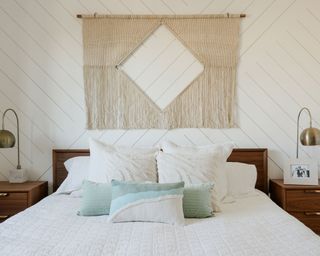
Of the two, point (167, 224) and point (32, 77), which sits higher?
point (32, 77)

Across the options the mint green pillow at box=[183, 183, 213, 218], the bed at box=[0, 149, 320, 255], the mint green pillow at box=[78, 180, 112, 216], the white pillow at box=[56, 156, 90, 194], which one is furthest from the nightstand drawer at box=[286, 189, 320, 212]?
the white pillow at box=[56, 156, 90, 194]

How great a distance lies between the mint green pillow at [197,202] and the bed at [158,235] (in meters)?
0.06

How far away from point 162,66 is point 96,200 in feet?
4.62

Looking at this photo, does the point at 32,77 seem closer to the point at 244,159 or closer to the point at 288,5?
the point at 244,159

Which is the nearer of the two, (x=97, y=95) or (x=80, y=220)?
(x=80, y=220)

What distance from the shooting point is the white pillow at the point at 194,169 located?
249cm

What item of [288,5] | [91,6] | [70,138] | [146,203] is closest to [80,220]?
[146,203]

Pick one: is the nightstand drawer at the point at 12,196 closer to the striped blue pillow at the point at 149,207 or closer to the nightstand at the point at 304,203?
the striped blue pillow at the point at 149,207

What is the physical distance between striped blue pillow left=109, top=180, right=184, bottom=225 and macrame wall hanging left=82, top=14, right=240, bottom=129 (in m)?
1.15

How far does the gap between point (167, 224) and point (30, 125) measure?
1753 mm

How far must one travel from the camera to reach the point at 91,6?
10.5 ft

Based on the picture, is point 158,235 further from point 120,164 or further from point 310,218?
point 310,218

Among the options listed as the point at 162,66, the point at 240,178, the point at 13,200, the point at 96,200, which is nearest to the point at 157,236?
the point at 96,200

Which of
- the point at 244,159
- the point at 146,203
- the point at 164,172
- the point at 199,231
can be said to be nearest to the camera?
the point at 199,231
